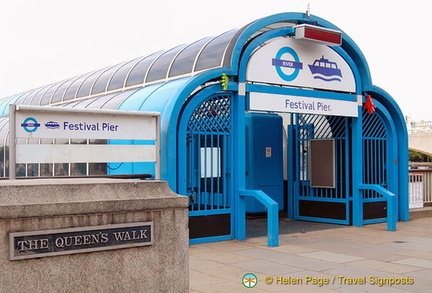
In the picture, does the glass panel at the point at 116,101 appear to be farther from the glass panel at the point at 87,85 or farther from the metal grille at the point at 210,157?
the glass panel at the point at 87,85

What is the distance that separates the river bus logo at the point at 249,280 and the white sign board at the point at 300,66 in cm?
455

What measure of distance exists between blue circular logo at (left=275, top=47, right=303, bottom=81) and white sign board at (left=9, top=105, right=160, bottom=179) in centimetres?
446

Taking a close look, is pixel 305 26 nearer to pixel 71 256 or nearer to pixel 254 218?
pixel 254 218

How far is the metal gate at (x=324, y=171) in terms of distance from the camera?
1285 centimetres

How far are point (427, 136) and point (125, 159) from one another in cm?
5335

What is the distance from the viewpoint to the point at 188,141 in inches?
413

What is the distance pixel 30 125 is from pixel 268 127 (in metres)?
8.09

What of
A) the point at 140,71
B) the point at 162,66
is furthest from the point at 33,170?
the point at 162,66

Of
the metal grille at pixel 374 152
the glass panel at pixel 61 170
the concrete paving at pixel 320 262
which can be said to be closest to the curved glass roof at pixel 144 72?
the glass panel at pixel 61 170

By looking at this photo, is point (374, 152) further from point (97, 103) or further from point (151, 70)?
point (97, 103)

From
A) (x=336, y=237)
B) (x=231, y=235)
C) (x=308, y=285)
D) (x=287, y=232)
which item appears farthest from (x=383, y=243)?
(x=308, y=285)

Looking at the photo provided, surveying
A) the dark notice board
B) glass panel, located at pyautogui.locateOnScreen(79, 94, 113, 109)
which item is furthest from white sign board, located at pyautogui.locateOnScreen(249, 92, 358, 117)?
glass panel, located at pyautogui.locateOnScreen(79, 94, 113, 109)

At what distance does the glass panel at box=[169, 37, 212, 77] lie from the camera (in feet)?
38.3

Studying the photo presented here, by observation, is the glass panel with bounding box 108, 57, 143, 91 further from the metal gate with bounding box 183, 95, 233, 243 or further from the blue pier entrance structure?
the metal gate with bounding box 183, 95, 233, 243
